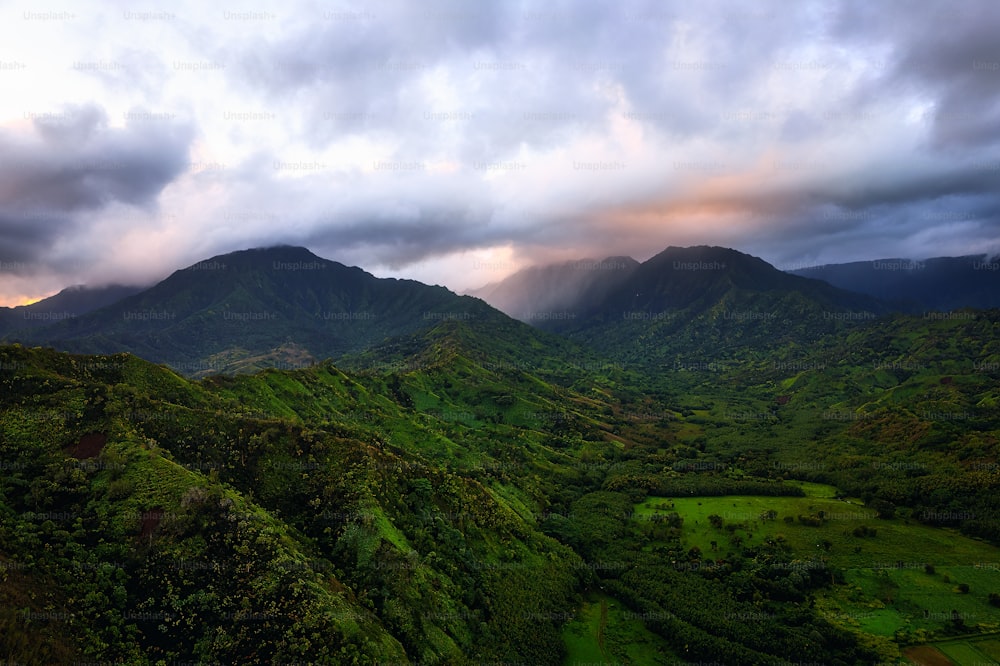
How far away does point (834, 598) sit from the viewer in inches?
3868

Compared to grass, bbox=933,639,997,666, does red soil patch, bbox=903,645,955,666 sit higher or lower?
higher

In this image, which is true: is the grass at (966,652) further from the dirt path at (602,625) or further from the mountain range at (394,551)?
the dirt path at (602,625)

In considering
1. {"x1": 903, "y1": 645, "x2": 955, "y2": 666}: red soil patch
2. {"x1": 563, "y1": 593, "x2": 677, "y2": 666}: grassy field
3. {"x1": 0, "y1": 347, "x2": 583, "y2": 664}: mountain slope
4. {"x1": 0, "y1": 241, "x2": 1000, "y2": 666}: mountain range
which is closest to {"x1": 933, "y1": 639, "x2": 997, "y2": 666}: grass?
{"x1": 0, "y1": 241, "x2": 1000, "y2": 666}: mountain range

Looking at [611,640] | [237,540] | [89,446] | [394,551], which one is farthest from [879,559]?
[89,446]

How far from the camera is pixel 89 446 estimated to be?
7075 cm

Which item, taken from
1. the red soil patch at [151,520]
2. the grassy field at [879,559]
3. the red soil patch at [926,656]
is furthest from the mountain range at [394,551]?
the red soil patch at [926,656]

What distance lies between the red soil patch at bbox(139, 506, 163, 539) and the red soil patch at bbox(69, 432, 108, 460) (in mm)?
15676

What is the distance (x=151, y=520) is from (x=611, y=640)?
254ft

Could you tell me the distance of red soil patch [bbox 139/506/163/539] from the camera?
5988cm

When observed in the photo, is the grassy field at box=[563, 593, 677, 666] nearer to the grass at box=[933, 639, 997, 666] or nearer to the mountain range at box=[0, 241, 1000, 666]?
the mountain range at box=[0, 241, 1000, 666]

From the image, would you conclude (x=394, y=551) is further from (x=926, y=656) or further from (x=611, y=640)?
(x=926, y=656)

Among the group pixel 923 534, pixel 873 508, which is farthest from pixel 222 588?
pixel 873 508

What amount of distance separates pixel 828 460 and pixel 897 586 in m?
94.1

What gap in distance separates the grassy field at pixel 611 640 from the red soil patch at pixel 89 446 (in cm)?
8056
